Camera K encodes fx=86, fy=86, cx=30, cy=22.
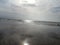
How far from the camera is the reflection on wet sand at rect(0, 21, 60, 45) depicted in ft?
3.46

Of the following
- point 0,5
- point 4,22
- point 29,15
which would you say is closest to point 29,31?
point 29,15

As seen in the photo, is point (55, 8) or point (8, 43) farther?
point (55, 8)

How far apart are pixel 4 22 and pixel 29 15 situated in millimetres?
468

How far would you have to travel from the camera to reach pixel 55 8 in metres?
1.61

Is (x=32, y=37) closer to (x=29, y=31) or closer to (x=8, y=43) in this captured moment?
(x=29, y=31)

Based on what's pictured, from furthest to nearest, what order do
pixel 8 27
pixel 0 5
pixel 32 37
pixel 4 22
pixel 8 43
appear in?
1. pixel 0 5
2. pixel 4 22
3. pixel 8 27
4. pixel 32 37
5. pixel 8 43

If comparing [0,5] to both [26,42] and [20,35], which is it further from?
[26,42]

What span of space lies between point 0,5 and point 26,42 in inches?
39.6

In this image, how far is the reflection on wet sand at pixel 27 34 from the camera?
105 centimetres

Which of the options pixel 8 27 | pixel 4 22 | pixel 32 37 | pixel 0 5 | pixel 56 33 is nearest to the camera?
pixel 32 37

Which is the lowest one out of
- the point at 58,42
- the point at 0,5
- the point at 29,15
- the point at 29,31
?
the point at 58,42

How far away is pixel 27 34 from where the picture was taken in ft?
4.06

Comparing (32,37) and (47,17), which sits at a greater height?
(47,17)

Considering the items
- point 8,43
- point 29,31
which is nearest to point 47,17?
point 29,31
